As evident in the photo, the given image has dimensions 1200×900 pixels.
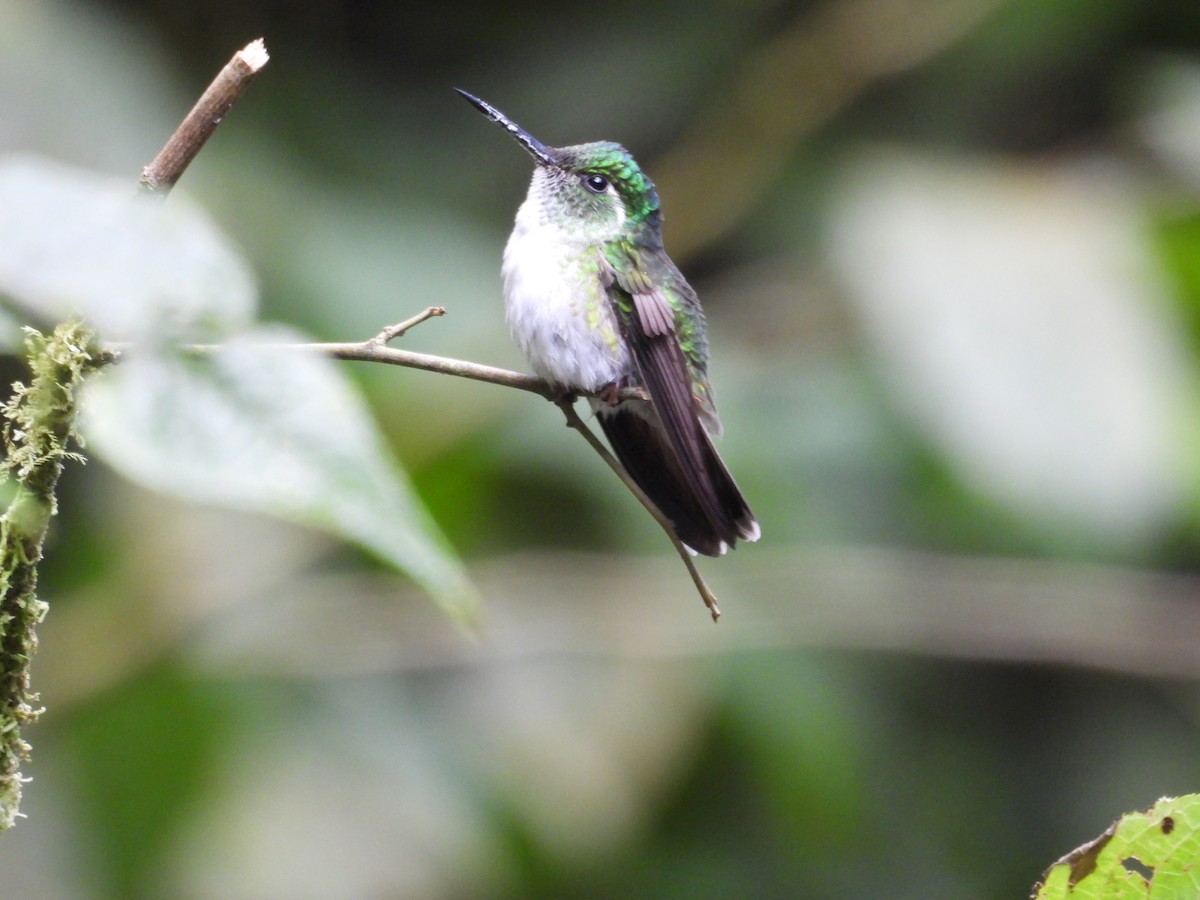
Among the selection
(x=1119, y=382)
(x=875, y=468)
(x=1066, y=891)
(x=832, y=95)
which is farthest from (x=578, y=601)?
(x=1066, y=891)

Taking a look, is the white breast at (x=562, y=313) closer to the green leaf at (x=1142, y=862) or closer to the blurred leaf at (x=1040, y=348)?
the green leaf at (x=1142, y=862)

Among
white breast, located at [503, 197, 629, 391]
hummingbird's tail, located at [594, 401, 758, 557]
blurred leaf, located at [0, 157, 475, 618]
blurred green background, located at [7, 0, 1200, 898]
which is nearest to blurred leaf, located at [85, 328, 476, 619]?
blurred leaf, located at [0, 157, 475, 618]

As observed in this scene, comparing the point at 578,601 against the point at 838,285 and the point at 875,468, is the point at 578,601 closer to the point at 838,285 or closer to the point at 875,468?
the point at 875,468

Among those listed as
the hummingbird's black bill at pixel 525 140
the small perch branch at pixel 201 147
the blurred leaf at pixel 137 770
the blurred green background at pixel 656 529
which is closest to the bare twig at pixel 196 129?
the small perch branch at pixel 201 147

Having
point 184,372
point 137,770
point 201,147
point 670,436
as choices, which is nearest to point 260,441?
point 184,372

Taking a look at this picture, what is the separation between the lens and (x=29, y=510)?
82 cm

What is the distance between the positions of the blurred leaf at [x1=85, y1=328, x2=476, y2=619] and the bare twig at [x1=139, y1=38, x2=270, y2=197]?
0.32 feet

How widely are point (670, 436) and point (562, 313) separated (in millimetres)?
419

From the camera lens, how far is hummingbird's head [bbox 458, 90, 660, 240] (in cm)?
265

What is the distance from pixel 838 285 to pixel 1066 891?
15.1 feet

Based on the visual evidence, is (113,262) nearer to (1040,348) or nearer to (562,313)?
(562,313)

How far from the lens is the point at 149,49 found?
5.23m

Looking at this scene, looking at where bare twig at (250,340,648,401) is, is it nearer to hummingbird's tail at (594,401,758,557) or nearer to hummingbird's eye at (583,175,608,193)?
hummingbird's tail at (594,401,758,557)

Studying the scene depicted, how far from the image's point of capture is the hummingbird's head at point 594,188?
265 cm
